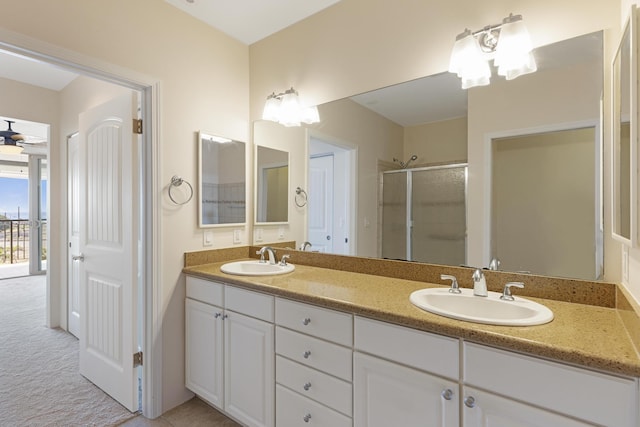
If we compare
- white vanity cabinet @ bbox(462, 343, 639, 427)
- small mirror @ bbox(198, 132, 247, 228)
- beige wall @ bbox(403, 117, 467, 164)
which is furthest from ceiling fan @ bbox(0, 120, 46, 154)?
white vanity cabinet @ bbox(462, 343, 639, 427)

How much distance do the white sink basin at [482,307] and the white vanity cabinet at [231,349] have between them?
0.78 meters

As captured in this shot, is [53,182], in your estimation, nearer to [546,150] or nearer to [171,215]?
[171,215]

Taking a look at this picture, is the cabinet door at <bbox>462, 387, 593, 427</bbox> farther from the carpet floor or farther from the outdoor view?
the outdoor view

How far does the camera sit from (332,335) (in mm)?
1382

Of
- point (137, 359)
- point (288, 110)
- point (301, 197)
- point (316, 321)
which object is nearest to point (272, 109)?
point (288, 110)

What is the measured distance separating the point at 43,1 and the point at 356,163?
1.77 metres

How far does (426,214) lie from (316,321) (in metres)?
0.85

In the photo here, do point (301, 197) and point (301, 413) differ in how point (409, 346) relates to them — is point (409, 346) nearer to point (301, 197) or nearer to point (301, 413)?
point (301, 413)

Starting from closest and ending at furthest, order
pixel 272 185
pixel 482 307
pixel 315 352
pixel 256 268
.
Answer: pixel 482 307
pixel 315 352
pixel 256 268
pixel 272 185

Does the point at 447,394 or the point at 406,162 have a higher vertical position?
the point at 406,162

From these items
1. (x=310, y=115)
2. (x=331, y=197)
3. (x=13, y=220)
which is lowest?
(x=13, y=220)

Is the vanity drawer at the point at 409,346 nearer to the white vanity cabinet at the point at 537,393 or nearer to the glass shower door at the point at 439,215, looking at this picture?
the white vanity cabinet at the point at 537,393

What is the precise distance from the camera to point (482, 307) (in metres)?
1.34

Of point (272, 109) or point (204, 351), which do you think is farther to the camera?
point (272, 109)
